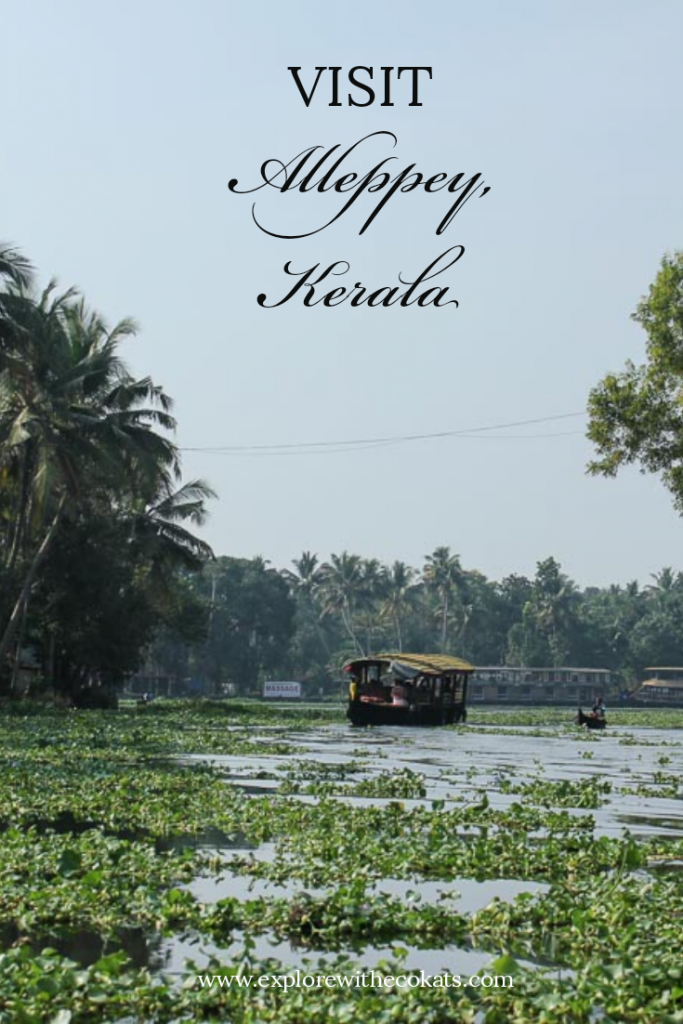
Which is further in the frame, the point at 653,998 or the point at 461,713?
the point at 461,713

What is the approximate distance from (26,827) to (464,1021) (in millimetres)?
9974

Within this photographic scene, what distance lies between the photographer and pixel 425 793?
24531 millimetres

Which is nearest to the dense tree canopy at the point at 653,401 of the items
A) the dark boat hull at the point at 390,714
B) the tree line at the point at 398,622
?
the dark boat hull at the point at 390,714

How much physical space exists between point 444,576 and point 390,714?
87.5m

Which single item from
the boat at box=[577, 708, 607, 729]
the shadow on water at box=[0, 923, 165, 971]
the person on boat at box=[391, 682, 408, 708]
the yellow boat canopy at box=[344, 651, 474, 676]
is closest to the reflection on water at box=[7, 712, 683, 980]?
the shadow on water at box=[0, 923, 165, 971]

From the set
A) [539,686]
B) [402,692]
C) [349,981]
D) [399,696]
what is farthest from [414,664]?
[539,686]

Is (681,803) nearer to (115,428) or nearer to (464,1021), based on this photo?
(464,1021)

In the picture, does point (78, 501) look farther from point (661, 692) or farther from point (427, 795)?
point (661, 692)

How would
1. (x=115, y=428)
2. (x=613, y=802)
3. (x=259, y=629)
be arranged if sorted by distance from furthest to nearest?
(x=259, y=629)
(x=115, y=428)
(x=613, y=802)

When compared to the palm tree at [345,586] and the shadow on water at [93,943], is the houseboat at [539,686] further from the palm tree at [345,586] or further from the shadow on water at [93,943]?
the shadow on water at [93,943]

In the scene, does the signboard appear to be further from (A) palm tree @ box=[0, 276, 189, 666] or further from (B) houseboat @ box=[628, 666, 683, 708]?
(A) palm tree @ box=[0, 276, 189, 666]

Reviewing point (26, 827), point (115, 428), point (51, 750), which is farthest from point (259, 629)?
point (26, 827)

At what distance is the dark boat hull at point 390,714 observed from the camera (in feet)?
183

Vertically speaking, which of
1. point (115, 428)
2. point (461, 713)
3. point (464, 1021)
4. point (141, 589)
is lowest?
point (464, 1021)
